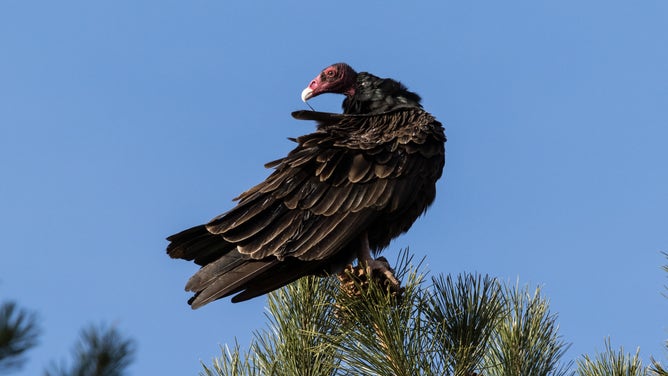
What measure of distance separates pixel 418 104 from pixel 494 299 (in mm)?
2065

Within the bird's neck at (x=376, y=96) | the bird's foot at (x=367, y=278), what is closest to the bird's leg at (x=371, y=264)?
the bird's foot at (x=367, y=278)

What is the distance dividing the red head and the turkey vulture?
0.68m

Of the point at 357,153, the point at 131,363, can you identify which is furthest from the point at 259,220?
the point at 131,363

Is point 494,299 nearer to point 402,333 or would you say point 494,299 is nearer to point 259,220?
point 402,333

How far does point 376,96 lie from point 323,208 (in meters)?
1.13

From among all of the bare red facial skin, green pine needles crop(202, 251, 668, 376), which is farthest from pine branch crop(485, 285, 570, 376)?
the bare red facial skin

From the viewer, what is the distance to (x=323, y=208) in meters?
5.01

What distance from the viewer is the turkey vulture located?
4.81 m

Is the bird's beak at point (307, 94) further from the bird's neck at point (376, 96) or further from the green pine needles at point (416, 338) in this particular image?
the green pine needles at point (416, 338)

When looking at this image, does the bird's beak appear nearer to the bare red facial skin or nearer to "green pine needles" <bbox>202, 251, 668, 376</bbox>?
the bare red facial skin

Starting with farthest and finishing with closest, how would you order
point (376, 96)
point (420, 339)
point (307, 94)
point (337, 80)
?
point (307, 94) → point (337, 80) → point (376, 96) → point (420, 339)

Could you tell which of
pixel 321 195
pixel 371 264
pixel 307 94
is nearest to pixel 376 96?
pixel 307 94

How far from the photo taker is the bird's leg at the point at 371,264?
440 centimetres

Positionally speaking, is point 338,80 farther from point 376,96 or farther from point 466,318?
point 466,318
